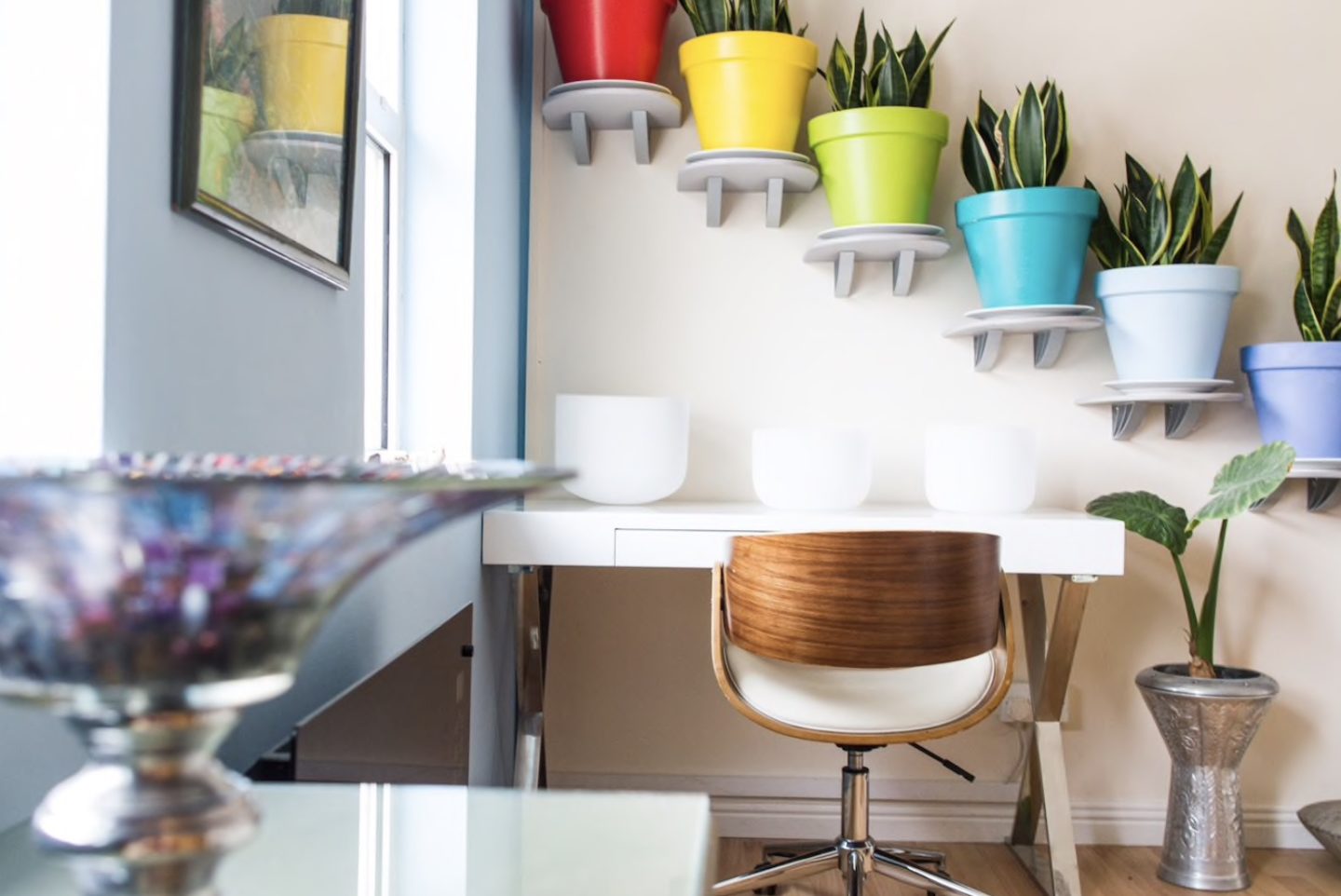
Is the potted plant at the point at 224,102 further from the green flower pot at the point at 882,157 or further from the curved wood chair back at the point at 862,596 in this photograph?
the green flower pot at the point at 882,157

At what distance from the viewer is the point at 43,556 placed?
1.12ft

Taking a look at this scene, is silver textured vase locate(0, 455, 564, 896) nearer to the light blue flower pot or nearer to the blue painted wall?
the blue painted wall

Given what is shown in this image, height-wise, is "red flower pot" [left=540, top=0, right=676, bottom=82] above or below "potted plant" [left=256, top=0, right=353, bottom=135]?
above

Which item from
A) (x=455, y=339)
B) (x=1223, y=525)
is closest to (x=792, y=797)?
(x=1223, y=525)

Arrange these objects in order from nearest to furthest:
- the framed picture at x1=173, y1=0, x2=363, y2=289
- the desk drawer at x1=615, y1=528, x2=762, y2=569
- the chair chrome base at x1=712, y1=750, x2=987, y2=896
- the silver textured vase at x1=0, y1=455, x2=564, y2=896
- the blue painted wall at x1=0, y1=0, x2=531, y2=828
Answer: the silver textured vase at x1=0, y1=455, x2=564, y2=896, the blue painted wall at x1=0, y1=0, x2=531, y2=828, the framed picture at x1=173, y1=0, x2=363, y2=289, the chair chrome base at x1=712, y1=750, x2=987, y2=896, the desk drawer at x1=615, y1=528, x2=762, y2=569

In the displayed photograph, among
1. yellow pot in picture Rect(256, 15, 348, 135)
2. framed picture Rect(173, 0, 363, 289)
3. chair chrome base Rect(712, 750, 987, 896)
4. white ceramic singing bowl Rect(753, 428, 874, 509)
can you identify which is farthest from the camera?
white ceramic singing bowl Rect(753, 428, 874, 509)

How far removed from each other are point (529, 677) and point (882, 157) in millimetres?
1330

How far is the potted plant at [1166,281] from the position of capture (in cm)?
260

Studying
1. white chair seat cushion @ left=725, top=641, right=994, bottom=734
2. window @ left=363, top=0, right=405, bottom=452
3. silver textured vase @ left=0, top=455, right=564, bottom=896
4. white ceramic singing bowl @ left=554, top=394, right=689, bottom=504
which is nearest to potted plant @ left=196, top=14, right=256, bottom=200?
silver textured vase @ left=0, top=455, right=564, bottom=896

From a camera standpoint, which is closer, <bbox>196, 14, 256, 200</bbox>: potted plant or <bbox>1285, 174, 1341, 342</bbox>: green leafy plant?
<bbox>196, 14, 256, 200</bbox>: potted plant

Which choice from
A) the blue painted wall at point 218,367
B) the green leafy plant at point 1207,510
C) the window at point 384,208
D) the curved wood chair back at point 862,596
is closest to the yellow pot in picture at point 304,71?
the blue painted wall at point 218,367

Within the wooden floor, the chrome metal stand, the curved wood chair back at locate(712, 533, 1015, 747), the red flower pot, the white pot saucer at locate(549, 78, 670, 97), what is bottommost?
the wooden floor

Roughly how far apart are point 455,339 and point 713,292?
Answer: 0.83 m

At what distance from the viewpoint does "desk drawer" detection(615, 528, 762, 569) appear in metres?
2.36
